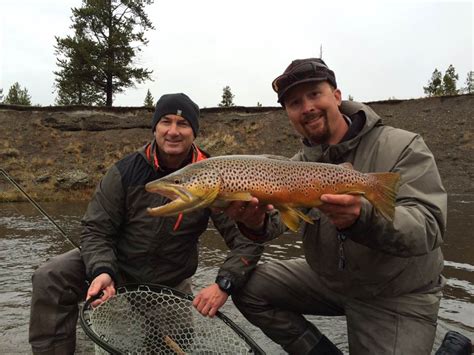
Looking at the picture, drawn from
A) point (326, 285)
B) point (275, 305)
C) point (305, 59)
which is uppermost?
point (305, 59)

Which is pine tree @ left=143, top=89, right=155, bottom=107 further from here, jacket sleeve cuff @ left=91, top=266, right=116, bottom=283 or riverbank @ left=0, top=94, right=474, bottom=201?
jacket sleeve cuff @ left=91, top=266, right=116, bottom=283

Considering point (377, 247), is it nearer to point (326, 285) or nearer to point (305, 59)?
point (326, 285)

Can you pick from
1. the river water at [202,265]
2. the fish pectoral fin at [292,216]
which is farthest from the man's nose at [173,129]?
the river water at [202,265]

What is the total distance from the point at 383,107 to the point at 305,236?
64.9 ft

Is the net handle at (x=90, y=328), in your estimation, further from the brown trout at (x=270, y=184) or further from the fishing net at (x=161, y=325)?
the brown trout at (x=270, y=184)

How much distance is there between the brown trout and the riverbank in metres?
15.3

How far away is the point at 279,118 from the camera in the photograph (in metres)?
21.8

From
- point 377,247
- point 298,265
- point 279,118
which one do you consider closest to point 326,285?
point 298,265

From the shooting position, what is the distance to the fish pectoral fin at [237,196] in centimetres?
251

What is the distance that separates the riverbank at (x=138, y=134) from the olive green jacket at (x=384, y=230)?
1495 centimetres

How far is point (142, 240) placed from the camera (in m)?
3.61

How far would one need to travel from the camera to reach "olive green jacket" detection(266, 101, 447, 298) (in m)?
2.49

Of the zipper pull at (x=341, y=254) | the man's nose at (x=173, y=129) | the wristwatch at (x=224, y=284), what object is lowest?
the wristwatch at (x=224, y=284)

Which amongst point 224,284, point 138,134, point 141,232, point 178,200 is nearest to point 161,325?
point 224,284
